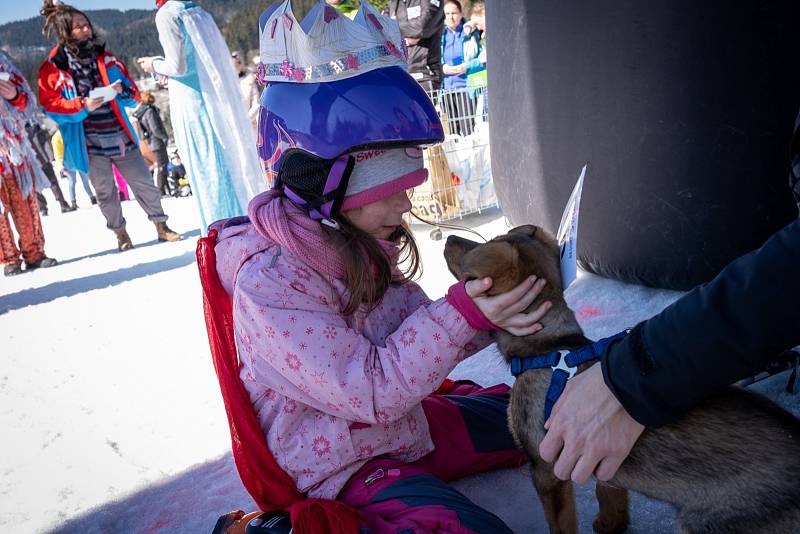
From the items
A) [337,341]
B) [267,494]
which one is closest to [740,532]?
[337,341]

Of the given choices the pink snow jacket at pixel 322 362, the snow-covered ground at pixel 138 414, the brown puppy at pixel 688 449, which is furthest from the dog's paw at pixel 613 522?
the pink snow jacket at pixel 322 362

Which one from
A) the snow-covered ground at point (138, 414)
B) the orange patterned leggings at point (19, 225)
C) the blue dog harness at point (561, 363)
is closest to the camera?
the blue dog harness at point (561, 363)

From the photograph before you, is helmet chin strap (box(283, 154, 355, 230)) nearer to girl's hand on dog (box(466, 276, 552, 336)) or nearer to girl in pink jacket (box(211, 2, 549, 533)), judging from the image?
girl in pink jacket (box(211, 2, 549, 533))

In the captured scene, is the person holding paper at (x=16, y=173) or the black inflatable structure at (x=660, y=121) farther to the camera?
the person holding paper at (x=16, y=173)

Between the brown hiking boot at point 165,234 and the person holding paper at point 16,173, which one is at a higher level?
the person holding paper at point 16,173

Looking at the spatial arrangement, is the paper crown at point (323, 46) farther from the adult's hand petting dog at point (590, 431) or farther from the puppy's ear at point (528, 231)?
the adult's hand petting dog at point (590, 431)

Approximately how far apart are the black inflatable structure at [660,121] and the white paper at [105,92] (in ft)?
16.0

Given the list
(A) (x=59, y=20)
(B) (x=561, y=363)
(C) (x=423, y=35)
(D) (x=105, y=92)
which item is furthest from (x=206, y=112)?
(B) (x=561, y=363)

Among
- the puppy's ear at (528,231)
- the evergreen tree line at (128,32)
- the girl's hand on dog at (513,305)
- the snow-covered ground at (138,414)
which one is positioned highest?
the evergreen tree line at (128,32)

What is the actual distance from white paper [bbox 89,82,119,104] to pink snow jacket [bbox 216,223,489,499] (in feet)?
18.1

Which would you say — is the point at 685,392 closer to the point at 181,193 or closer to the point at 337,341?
the point at 337,341

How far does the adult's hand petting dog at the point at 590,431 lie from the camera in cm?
128

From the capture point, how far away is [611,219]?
296 centimetres

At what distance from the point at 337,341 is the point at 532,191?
2138 mm
